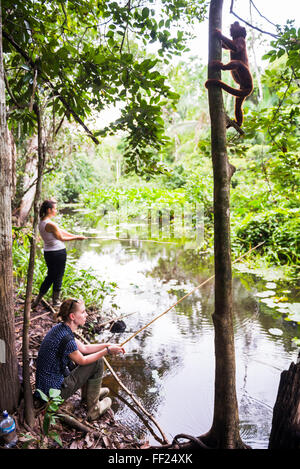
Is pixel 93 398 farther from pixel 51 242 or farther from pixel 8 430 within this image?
pixel 51 242

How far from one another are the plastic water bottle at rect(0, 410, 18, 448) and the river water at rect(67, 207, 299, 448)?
101cm

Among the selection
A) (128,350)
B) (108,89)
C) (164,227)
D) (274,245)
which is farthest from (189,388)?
(164,227)

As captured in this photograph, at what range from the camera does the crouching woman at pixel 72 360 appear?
2275 mm

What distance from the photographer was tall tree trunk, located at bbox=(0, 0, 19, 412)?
1.89m

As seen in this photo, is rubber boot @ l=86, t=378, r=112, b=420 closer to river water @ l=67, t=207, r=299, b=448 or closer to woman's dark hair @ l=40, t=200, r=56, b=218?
river water @ l=67, t=207, r=299, b=448

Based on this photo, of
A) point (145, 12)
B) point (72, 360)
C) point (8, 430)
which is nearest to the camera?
point (8, 430)

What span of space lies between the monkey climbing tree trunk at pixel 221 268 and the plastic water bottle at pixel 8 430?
125 centimetres

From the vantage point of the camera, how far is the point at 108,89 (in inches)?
95.1

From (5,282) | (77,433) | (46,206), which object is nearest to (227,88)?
(5,282)

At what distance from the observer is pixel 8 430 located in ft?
6.00

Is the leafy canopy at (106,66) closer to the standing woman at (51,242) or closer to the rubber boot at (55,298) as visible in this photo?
the standing woman at (51,242)

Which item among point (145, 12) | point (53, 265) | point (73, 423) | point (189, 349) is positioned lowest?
point (189, 349)

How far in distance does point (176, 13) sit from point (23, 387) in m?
2.98

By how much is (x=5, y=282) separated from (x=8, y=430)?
84 cm
